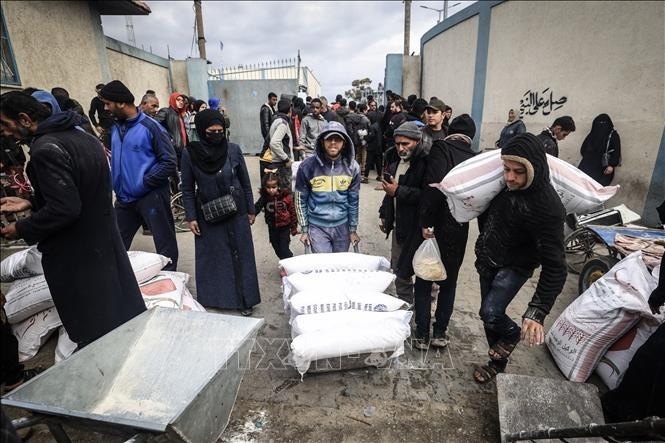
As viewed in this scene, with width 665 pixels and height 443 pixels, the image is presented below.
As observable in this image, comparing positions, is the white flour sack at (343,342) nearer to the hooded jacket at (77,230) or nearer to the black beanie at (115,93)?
the hooded jacket at (77,230)

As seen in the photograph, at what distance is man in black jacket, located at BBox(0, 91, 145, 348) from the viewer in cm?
166

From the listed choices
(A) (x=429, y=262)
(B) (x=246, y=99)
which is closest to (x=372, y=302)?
(A) (x=429, y=262)

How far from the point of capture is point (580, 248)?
13.5 feet

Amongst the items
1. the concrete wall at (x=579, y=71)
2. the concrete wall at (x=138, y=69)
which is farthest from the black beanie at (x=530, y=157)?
the concrete wall at (x=138, y=69)

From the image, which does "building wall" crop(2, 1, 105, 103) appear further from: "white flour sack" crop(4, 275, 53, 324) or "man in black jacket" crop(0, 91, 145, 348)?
"man in black jacket" crop(0, 91, 145, 348)

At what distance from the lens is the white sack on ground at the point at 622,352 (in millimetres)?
2086

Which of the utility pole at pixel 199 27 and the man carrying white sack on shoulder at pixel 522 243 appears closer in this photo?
the man carrying white sack on shoulder at pixel 522 243

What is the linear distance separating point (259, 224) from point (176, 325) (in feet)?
11.7

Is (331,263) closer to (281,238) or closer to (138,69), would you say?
(281,238)

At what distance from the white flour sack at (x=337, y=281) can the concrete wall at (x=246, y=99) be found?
1046 cm

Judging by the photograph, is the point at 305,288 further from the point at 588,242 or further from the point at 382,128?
the point at 382,128

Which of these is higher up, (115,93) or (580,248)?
(115,93)

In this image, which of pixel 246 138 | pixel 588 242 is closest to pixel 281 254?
pixel 588 242

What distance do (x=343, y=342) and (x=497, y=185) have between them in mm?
1267
